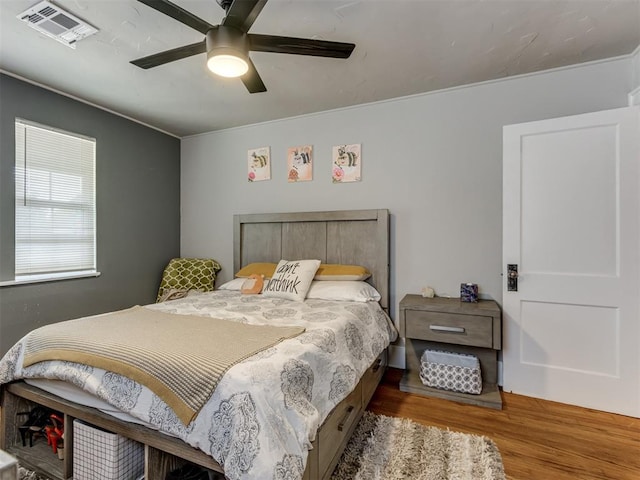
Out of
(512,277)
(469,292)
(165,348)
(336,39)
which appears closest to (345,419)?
(165,348)

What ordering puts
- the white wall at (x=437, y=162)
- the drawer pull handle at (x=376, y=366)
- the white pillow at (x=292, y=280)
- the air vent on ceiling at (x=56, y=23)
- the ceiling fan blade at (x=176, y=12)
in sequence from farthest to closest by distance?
the white pillow at (x=292, y=280)
the white wall at (x=437, y=162)
the drawer pull handle at (x=376, y=366)
the air vent on ceiling at (x=56, y=23)
the ceiling fan blade at (x=176, y=12)

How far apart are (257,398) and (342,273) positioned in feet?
5.70

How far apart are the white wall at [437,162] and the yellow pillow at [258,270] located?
65 cm

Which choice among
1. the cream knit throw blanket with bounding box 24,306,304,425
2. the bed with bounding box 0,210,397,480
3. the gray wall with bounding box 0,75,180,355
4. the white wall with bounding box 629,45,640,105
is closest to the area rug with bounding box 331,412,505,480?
the bed with bounding box 0,210,397,480

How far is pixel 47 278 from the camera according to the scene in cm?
262

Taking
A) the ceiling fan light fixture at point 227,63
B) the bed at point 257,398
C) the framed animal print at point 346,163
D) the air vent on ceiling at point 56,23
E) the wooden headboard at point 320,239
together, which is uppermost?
the air vent on ceiling at point 56,23

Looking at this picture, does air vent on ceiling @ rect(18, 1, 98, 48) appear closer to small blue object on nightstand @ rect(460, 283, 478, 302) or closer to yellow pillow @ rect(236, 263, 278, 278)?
yellow pillow @ rect(236, 263, 278, 278)

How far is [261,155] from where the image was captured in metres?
3.45

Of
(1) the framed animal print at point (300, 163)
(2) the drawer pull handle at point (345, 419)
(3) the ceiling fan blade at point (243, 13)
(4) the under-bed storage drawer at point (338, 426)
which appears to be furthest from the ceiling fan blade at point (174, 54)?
(2) the drawer pull handle at point (345, 419)

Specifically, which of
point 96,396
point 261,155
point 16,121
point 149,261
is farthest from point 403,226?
point 16,121

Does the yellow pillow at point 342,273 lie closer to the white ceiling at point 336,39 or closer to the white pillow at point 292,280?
the white pillow at point 292,280

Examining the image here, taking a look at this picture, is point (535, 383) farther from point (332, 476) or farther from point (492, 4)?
point (492, 4)

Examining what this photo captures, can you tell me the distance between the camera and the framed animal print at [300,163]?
321 centimetres

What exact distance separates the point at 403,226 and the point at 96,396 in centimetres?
243
